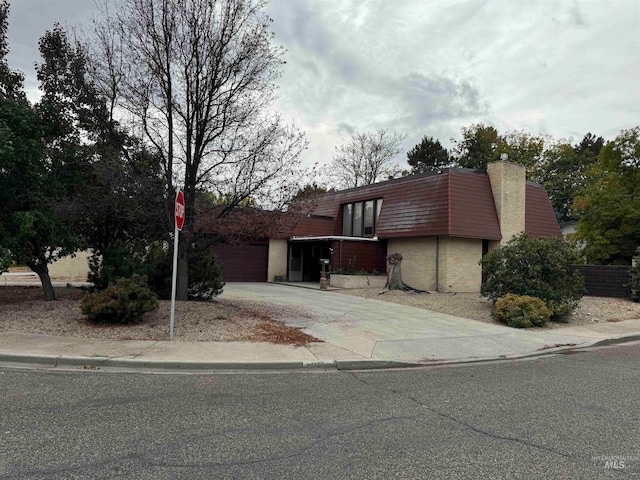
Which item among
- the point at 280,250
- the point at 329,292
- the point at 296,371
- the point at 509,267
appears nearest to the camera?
the point at 296,371

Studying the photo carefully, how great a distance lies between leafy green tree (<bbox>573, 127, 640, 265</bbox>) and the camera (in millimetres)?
23406

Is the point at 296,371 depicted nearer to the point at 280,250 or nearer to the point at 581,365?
the point at 581,365

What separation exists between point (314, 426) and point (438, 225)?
17.0m

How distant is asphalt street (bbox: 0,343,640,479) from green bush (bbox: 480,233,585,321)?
647 centimetres

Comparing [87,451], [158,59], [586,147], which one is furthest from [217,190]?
[586,147]

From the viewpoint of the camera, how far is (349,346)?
8.57m

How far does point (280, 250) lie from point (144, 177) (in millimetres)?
15864

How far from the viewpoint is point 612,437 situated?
435 centimetres

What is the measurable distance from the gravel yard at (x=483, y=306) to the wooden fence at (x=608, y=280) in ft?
2.09

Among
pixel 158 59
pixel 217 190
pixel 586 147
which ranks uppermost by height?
pixel 586 147

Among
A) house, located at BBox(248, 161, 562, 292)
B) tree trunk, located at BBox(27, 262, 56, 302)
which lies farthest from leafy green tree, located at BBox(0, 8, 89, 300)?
house, located at BBox(248, 161, 562, 292)

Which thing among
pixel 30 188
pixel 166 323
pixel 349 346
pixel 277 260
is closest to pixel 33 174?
pixel 30 188

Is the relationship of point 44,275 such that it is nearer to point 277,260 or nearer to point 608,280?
point 277,260

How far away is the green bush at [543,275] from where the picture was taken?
42.6ft
